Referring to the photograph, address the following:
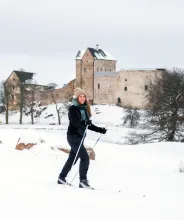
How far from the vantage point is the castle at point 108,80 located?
254ft

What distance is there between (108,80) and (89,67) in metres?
4.54

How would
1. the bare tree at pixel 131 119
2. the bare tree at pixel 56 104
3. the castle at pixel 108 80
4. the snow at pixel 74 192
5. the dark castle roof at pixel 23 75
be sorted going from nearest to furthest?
the snow at pixel 74 192 → the bare tree at pixel 131 119 → the bare tree at pixel 56 104 → the castle at pixel 108 80 → the dark castle roof at pixel 23 75

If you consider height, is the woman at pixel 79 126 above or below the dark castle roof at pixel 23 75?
below

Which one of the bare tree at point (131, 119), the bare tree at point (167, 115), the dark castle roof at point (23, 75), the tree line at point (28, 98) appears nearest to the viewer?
the bare tree at point (167, 115)

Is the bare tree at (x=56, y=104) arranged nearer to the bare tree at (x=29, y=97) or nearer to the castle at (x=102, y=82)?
the castle at (x=102, y=82)

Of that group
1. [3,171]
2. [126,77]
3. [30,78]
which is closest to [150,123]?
[3,171]

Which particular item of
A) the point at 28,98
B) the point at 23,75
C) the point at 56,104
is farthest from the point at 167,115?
the point at 23,75

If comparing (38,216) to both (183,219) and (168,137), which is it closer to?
(183,219)

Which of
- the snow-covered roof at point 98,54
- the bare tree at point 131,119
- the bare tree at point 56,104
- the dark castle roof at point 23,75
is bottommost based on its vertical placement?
the bare tree at point 131,119

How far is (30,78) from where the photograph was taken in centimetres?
8888

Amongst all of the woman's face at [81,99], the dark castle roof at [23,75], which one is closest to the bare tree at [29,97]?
the dark castle roof at [23,75]

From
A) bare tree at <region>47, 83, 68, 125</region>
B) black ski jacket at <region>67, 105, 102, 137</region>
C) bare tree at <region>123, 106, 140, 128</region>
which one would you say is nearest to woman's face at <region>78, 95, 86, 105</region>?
black ski jacket at <region>67, 105, 102, 137</region>

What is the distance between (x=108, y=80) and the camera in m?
80.6

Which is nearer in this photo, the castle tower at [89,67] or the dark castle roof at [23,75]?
the castle tower at [89,67]
